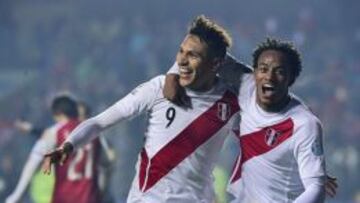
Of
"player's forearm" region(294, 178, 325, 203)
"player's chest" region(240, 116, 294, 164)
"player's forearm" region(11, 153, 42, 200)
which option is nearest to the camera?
"player's forearm" region(294, 178, 325, 203)

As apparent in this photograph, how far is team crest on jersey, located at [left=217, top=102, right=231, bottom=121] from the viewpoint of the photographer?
593 cm

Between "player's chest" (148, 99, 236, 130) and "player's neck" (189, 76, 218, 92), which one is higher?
"player's neck" (189, 76, 218, 92)

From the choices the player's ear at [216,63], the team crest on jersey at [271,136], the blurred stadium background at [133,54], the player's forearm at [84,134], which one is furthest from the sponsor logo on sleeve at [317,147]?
the blurred stadium background at [133,54]

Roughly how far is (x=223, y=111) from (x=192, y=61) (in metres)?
0.32

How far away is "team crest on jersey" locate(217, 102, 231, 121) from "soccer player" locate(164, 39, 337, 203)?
7cm

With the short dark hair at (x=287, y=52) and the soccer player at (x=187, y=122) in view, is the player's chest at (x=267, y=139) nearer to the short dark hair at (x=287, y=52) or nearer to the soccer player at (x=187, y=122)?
the soccer player at (x=187, y=122)

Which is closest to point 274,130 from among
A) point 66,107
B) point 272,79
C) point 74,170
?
point 272,79

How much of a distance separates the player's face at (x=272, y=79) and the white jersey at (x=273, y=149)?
0.23 feet

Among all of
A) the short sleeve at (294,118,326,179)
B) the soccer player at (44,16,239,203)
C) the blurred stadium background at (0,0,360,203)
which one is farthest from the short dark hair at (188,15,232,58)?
the blurred stadium background at (0,0,360,203)

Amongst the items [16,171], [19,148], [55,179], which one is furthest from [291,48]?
[19,148]

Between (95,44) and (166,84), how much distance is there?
11.9 meters

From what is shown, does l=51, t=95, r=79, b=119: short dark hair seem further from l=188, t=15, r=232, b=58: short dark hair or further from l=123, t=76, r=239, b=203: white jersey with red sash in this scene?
l=188, t=15, r=232, b=58: short dark hair

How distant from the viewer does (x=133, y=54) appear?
1711 cm

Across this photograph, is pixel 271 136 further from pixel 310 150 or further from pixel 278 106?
pixel 310 150
